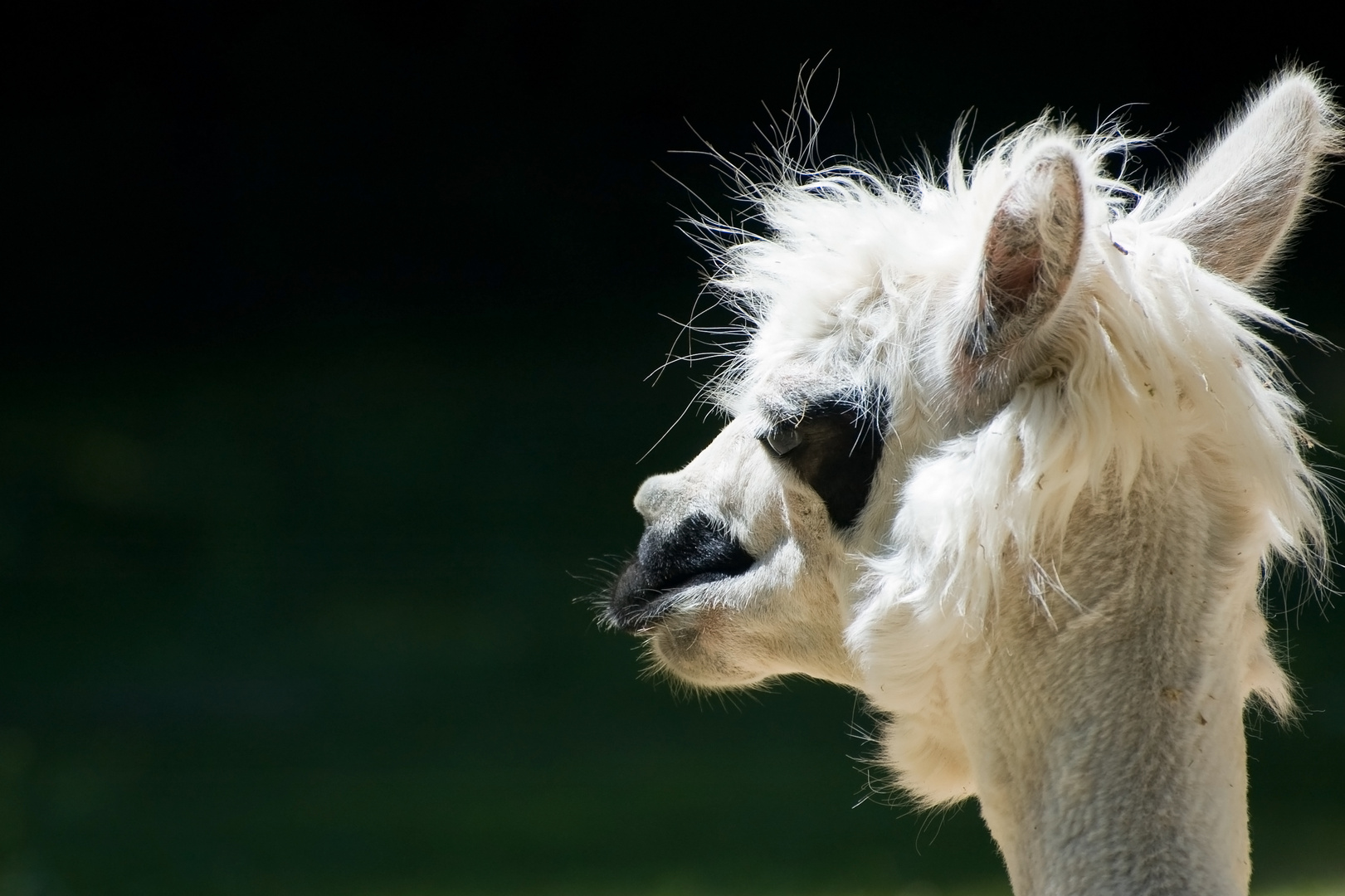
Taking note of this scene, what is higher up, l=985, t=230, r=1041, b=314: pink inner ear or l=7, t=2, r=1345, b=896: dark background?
l=7, t=2, r=1345, b=896: dark background

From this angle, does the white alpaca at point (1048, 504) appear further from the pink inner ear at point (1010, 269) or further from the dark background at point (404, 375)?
the dark background at point (404, 375)

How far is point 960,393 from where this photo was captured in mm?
1163

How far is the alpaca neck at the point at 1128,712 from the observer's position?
3.54 feet

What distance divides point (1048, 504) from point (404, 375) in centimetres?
495

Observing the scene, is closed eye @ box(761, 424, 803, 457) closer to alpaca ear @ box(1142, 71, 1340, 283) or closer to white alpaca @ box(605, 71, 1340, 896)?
white alpaca @ box(605, 71, 1340, 896)

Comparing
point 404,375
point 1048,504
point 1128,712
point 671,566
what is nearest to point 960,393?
point 1048,504

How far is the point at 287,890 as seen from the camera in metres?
3.61

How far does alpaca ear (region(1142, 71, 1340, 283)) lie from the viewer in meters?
1.35

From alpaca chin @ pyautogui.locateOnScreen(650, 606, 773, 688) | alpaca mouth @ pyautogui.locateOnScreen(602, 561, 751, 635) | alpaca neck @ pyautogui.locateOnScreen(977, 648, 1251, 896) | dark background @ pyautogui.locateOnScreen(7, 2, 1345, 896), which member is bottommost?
alpaca neck @ pyautogui.locateOnScreen(977, 648, 1251, 896)

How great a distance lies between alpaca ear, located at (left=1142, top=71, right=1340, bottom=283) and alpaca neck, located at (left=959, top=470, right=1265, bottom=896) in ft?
1.12

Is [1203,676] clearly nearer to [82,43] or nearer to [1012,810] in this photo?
[1012,810]

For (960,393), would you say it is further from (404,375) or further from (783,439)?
(404,375)

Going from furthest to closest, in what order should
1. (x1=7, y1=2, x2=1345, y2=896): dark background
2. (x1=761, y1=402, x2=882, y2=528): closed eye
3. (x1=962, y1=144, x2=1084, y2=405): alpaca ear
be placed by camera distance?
1. (x1=7, y1=2, x2=1345, y2=896): dark background
2. (x1=761, y1=402, x2=882, y2=528): closed eye
3. (x1=962, y1=144, x2=1084, y2=405): alpaca ear

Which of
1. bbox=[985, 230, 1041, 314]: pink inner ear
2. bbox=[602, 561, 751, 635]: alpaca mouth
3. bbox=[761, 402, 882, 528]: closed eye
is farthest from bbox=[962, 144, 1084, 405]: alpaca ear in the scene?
bbox=[602, 561, 751, 635]: alpaca mouth
